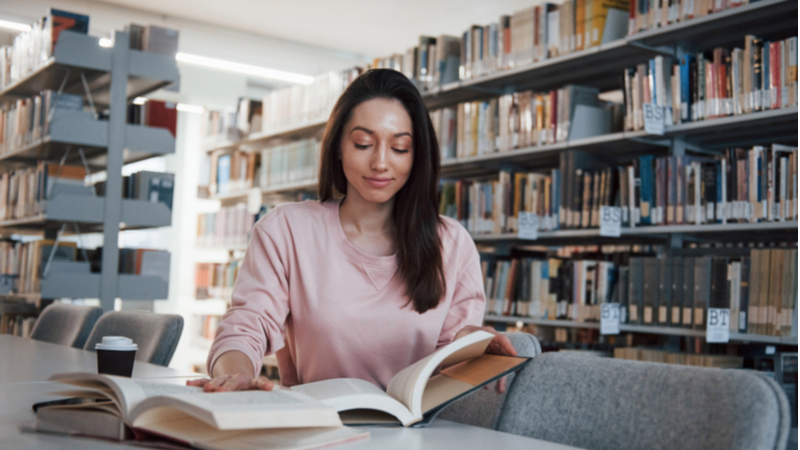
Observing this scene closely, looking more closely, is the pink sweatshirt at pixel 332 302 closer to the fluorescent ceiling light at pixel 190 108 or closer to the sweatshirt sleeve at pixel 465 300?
the sweatshirt sleeve at pixel 465 300

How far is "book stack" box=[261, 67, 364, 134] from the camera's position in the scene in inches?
179

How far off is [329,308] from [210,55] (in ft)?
19.1

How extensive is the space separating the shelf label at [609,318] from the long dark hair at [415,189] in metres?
1.57

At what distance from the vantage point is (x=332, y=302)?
1.32m

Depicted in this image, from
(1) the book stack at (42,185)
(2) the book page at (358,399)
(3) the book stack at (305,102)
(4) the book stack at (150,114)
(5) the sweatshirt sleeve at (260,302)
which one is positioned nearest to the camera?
(2) the book page at (358,399)

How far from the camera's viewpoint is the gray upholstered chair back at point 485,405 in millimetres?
1134

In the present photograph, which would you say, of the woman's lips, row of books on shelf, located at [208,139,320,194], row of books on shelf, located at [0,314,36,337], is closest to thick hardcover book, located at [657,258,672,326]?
the woman's lips

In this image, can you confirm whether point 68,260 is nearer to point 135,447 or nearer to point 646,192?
point 646,192

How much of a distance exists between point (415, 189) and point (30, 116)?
3.27 m

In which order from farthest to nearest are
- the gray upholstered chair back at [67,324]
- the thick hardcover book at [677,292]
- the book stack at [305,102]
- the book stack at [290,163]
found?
the book stack at [290,163] < the book stack at [305,102] < the thick hardcover book at [677,292] < the gray upholstered chair back at [67,324]

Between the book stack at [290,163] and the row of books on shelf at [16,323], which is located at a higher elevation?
the book stack at [290,163]

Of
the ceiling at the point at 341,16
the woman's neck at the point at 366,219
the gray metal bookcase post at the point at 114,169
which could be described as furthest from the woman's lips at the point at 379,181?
the ceiling at the point at 341,16

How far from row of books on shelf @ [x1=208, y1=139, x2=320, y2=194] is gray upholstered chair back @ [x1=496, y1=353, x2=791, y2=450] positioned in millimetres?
3496

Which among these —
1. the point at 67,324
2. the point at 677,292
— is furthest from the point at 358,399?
the point at 677,292
